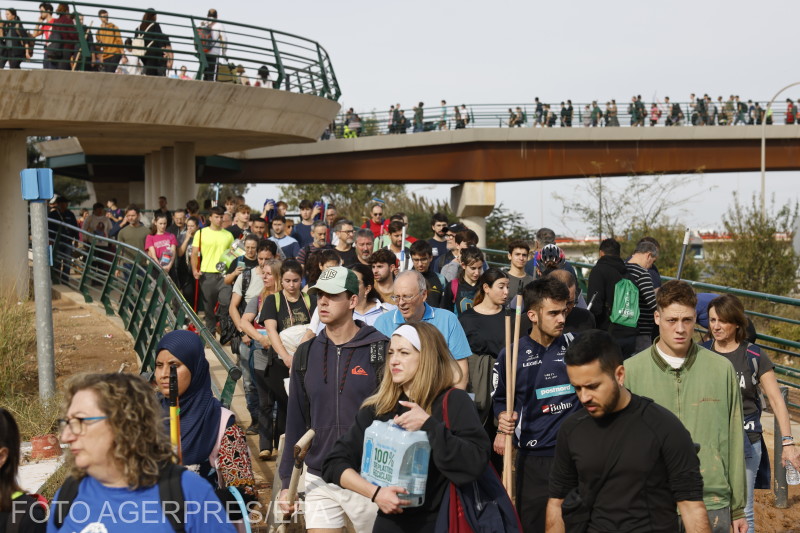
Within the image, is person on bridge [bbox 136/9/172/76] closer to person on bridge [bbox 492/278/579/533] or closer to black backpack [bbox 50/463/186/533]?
person on bridge [bbox 492/278/579/533]

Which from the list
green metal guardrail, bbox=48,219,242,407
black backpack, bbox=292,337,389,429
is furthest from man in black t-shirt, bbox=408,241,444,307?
black backpack, bbox=292,337,389,429

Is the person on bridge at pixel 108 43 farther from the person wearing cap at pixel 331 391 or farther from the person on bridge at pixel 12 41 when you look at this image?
the person wearing cap at pixel 331 391

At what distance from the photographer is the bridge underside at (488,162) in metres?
40.0

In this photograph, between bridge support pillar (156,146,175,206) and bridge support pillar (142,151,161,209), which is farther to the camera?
bridge support pillar (142,151,161,209)

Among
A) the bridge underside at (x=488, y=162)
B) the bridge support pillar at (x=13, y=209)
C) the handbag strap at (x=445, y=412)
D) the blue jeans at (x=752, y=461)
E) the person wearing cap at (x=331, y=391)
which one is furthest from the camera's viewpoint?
the bridge underside at (x=488, y=162)

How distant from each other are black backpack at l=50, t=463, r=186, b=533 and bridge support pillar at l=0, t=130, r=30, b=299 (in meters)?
17.7

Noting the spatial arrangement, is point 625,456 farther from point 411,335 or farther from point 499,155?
point 499,155

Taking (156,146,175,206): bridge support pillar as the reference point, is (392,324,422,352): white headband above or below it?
below

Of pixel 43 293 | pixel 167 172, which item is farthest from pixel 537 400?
pixel 167 172

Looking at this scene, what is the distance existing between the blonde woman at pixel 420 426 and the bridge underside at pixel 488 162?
116 ft

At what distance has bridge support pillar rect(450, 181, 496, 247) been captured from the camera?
40.2 meters

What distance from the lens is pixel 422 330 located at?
15.2 feet

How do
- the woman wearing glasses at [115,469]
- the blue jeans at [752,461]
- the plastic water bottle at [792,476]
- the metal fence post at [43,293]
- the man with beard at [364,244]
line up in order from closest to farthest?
1. the woman wearing glasses at [115,469]
2. the blue jeans at [752,461]
3. the plastic water bottle at [792,476]
4. the metal fence post at [43,293]
5. the man with beard at [364,244]

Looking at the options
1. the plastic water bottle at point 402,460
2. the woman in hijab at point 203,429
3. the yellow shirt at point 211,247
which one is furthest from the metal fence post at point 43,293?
the plastic water bottle at point 402,460
